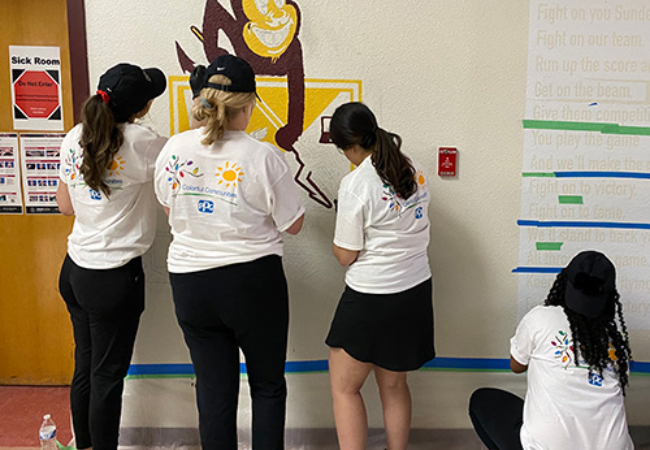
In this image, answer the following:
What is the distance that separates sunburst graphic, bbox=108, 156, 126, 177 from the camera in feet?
5.79

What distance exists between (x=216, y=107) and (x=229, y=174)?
0.20 meters

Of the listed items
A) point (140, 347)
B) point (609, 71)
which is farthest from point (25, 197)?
point (609, 71)

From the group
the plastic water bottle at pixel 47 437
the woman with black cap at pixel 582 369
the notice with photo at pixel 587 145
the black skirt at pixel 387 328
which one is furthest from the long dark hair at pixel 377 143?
the plastic water bottle at pixel 47 437

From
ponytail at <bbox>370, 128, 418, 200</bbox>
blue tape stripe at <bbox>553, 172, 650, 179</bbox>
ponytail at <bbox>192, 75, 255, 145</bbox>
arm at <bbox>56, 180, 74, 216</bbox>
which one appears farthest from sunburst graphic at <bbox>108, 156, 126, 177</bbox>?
blue tape stripe at <bbox>553, 172, 650, 179</bbox>

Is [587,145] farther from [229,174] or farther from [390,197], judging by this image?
[229,174]

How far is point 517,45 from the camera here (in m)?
2.10

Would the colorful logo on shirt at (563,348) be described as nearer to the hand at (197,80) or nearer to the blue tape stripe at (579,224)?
the blue tape stripe at (579,224)

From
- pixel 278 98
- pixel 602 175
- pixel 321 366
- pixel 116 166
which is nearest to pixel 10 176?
pixel 116 166

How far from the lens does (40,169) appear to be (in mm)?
2559

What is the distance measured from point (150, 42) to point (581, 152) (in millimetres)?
1736

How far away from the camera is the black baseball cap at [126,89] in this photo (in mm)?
1730

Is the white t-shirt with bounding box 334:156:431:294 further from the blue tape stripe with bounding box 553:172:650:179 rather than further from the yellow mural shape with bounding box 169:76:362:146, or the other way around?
the blue tape stripe with bounding box 553:172:650:179

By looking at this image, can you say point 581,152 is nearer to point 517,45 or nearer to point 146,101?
point 517,45

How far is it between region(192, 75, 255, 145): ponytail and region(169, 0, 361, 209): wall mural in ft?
1.71
